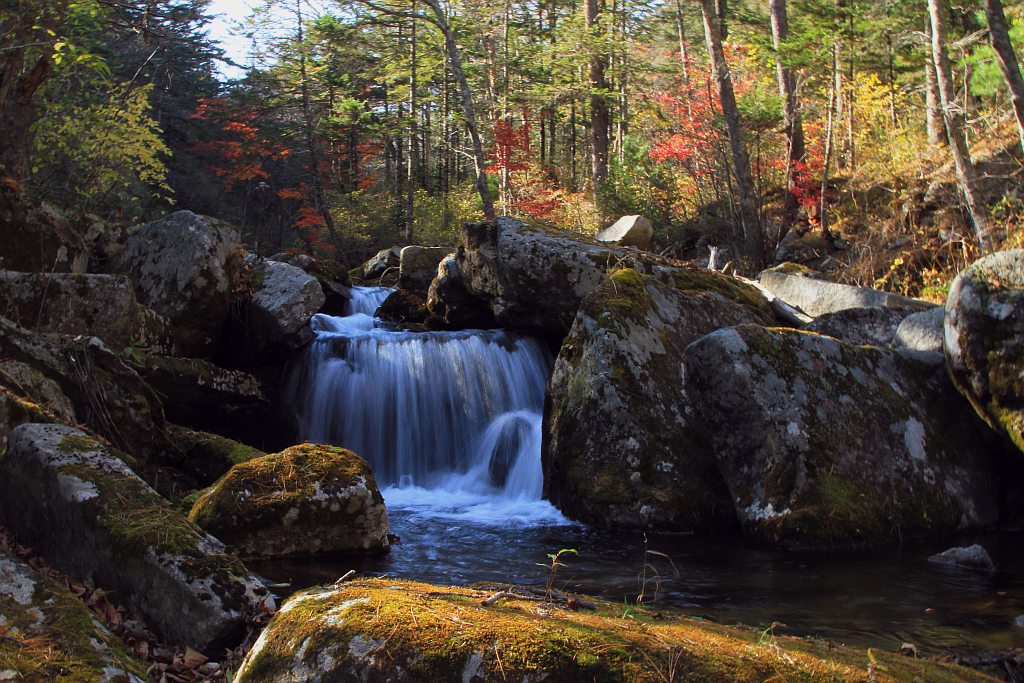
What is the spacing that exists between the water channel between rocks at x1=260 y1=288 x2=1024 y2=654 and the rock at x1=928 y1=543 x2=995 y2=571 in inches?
4.3

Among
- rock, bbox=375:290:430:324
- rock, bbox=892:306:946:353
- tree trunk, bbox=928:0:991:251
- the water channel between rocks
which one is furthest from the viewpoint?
rock, bbox=375:290:430:324

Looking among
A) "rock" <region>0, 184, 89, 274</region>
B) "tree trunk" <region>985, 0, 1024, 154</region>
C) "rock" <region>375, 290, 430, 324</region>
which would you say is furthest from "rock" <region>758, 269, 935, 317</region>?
"rock" <region>0, 184, 89, 274</region>

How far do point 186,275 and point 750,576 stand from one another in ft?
26.5

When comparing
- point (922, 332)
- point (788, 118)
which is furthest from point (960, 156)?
point (788, 118)

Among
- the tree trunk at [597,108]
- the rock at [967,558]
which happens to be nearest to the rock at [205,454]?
the rock at [967,558]

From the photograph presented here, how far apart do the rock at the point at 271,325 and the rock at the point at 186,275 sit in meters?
0.48

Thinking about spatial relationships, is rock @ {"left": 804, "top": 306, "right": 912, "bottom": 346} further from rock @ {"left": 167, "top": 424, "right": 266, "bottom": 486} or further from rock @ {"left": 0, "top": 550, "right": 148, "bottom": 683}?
rock @ {"left": 0, "top": 550, "right": 148, "bottom": 683}

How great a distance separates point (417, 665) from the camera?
2391mm

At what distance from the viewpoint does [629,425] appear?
7.73m

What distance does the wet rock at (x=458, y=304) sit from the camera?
1322 cm

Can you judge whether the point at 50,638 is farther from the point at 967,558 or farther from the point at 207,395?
the point at 207,395

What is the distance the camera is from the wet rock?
13.2 m

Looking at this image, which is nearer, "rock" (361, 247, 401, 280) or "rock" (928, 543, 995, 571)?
"rock" (928, 543, 995, 571)

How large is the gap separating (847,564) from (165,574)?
496cm
